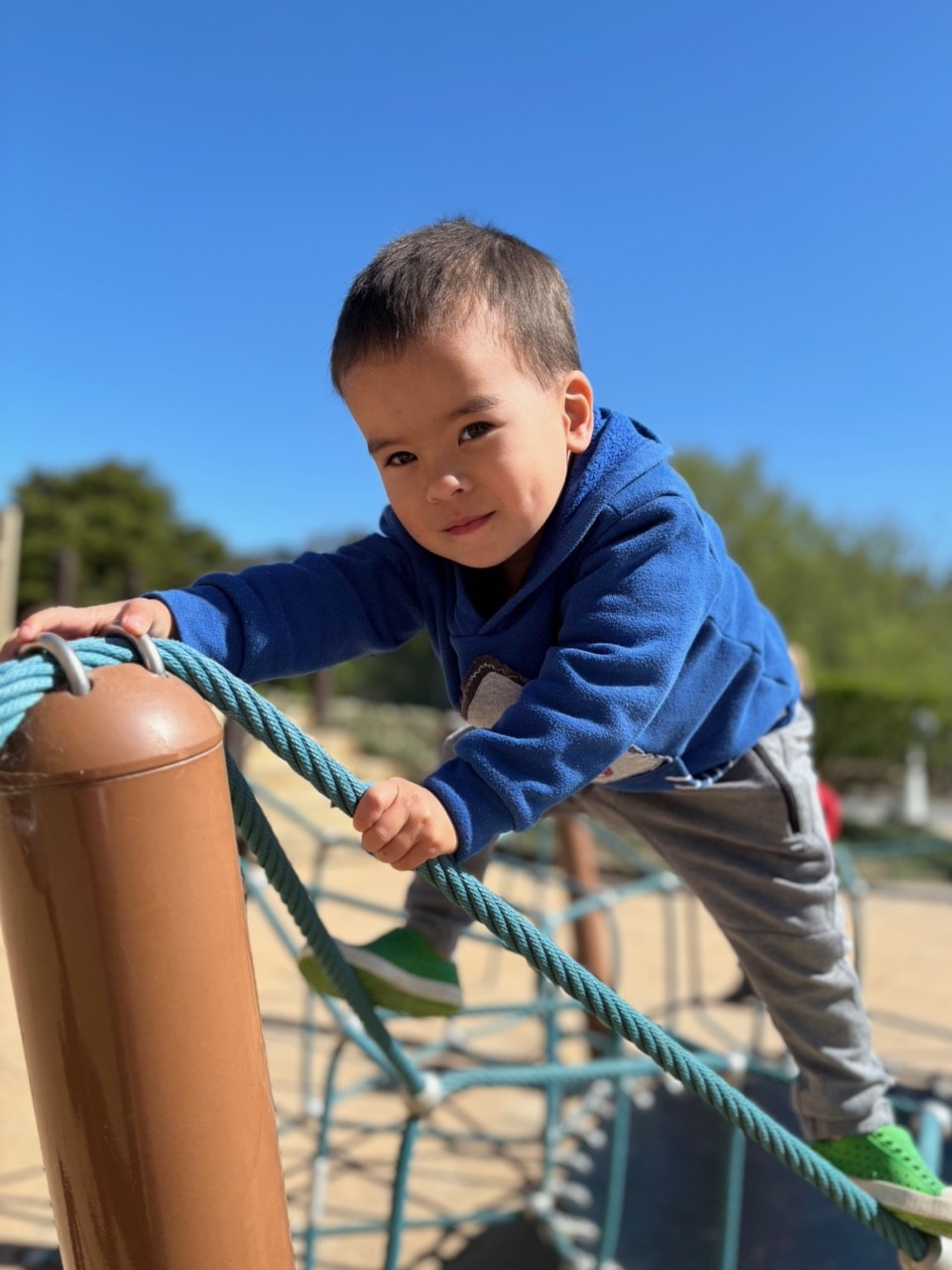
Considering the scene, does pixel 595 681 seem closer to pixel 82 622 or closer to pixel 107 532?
pixel 82 622

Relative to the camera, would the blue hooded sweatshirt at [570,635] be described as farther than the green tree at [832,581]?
No

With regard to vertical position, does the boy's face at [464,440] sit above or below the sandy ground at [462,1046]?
above

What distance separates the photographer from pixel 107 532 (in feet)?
58.4

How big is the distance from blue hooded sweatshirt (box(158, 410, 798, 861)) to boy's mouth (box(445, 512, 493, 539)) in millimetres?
89

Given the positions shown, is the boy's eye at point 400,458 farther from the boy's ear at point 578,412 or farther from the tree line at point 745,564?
the tree line at point 745,564

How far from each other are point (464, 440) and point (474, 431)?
1 centimetres

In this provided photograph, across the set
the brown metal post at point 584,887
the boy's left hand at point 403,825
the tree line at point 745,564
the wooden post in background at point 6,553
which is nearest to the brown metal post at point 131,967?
the boy's left hand at point 403,825

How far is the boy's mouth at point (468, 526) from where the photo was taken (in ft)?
3.73

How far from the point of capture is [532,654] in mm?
1227

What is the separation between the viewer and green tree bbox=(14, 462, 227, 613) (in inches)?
677

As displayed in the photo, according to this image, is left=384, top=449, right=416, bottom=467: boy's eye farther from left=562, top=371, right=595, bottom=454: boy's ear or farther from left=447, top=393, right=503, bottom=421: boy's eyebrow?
left=562, top=371, right=595, bottom=454: boy's ear

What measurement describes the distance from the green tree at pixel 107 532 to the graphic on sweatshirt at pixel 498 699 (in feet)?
51.4

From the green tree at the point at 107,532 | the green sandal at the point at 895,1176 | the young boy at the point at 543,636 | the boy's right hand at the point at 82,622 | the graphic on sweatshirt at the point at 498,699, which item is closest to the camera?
the boy's right hand at the point at 82,622

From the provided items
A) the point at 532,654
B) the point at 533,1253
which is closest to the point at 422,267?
the point at 532,654
